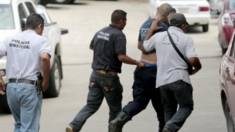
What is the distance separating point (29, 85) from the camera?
8.37 m

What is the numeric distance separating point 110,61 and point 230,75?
63.1 inches

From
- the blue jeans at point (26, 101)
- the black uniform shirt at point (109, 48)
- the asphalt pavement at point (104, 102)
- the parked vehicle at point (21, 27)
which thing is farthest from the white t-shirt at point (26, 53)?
the parked vehicle at point (21, 27)

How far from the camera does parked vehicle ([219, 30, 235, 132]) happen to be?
8.57 metres

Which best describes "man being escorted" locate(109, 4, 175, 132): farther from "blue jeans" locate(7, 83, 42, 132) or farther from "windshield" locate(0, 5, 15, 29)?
"windshield" locate(0, 5, 15, 29)

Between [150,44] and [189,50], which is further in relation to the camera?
Result: [150,44]

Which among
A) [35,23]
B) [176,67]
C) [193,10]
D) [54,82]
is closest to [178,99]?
[176,67]

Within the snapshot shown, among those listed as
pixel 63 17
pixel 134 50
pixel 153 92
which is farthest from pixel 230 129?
pixel 63 17

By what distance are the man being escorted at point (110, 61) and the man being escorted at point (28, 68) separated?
1236 millimetres

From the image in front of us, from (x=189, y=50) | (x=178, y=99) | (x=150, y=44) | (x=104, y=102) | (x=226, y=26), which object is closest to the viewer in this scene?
(x=189, y=50)

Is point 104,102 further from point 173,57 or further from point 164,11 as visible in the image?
point 173,57

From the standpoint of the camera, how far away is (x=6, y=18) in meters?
13.4

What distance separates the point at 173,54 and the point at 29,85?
168cm

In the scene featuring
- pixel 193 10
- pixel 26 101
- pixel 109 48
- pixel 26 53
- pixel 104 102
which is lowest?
pixel 193 10

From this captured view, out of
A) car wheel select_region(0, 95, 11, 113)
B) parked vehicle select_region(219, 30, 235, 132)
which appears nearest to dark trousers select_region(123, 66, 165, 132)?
parked vehicle select_region(219, 30, 235, 132)
